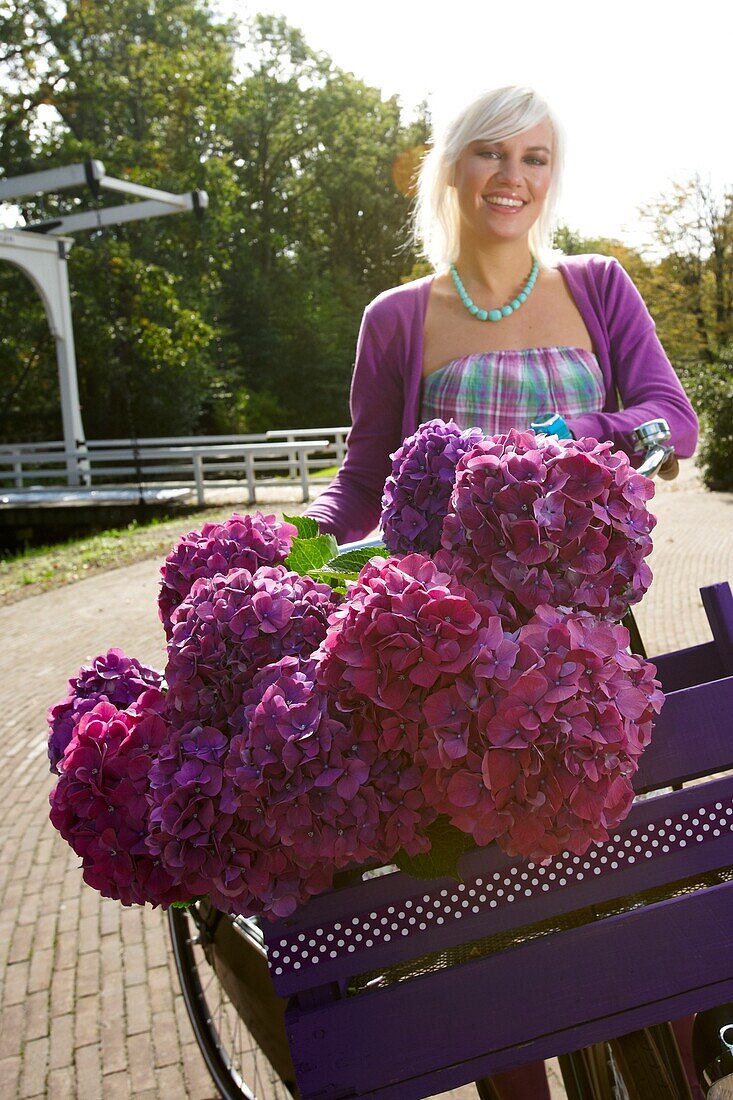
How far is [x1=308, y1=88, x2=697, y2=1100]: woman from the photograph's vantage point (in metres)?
2.07

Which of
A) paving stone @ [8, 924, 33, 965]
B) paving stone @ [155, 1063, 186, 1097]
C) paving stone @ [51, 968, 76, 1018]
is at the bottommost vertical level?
paving stone @ [8, 924, 33, 965]

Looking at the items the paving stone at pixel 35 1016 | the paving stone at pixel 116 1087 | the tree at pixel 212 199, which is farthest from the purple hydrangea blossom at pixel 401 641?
the tree at pixel 212 199

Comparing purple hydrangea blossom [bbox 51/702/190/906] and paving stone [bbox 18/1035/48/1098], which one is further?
paving stone [bbox 18/1035/48/1098]

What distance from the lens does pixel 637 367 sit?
2.12m

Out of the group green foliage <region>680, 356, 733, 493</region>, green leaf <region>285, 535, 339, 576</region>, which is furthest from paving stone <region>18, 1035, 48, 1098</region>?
green foliage <region>680, 356, 733, 493</region>

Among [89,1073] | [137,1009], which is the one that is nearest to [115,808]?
[89,1073]

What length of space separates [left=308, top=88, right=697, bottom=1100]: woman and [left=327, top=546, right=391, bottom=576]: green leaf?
Answer: 767 millimetres

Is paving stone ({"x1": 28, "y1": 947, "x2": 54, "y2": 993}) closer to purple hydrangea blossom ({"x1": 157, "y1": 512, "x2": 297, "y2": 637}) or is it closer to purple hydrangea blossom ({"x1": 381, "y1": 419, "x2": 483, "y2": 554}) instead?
purple hydrangea blossom ({"x1": 157, "y1": 512, "x2": 297, "y2": 637})

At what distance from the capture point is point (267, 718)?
95cm

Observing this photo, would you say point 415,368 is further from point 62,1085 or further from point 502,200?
point 62,1085

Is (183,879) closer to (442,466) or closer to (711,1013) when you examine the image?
(442,466)

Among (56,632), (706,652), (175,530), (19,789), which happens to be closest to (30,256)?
(175,530)

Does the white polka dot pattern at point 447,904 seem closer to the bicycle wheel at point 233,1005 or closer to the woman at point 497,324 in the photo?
the bicycle wheel at point 233,1005

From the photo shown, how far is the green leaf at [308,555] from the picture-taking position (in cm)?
127
